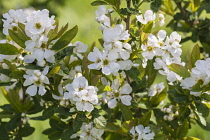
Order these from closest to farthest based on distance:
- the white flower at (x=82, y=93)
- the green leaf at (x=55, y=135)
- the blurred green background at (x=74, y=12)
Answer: the white flower at (x=82, y=93), the green leaf at (x=55, y=135), the blurred green background at (x=74, y=12)

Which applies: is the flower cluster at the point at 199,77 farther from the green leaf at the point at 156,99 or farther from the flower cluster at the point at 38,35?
the flower cluster at the point at 38,35

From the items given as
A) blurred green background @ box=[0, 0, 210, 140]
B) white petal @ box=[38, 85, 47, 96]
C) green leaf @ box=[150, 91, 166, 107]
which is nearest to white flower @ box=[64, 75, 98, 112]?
white petal @ box=[38, 85, 47, 96]

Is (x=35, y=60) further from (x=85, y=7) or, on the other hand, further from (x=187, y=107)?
(x=85, y=7)

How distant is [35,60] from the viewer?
1275 mm

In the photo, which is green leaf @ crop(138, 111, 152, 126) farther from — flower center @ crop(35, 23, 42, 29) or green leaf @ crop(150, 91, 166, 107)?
flower center @ crop(35, 23, 42, 29)

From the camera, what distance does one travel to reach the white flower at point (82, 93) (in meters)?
1.13

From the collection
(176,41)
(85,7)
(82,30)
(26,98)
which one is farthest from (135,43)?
(85,7)

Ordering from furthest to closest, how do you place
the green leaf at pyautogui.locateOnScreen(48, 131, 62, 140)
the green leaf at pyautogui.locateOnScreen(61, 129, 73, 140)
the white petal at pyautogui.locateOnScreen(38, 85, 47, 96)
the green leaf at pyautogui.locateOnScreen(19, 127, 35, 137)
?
the green leaf at pyautogui.locateOnScreen(19, 127, 35, 137) < the green leaf at pyautogui.locateOnScreen(48, 131, 62, 140) < the green leaf at pyautogui.locateOnScreen(61, 129, 73, 140) < the white petal at pyautogui.locateOnScreen(38, 85, 47, 96)

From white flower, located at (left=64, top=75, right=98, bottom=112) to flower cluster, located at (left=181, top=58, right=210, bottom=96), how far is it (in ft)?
1.07

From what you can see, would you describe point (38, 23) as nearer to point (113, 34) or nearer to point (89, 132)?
point (113, 34)

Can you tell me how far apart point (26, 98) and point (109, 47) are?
0.61m

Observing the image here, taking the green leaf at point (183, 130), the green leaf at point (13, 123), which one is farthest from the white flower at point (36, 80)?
the green leaf at point (183, 130)

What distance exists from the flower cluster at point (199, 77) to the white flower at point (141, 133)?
0.67 feet

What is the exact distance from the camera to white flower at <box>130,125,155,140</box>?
49.9 inches
